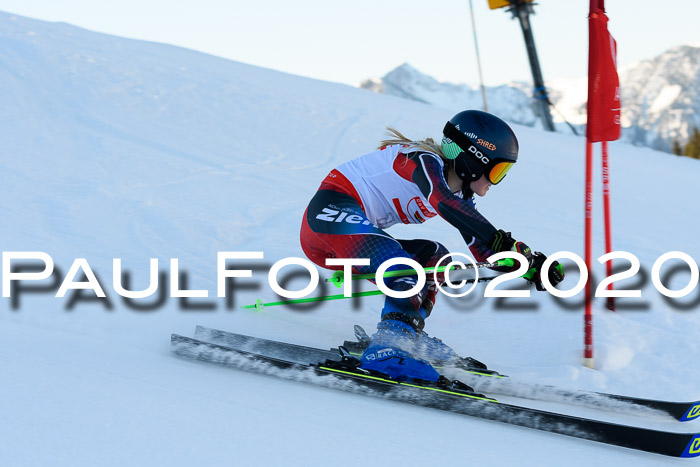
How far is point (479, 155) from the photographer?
10.6ft

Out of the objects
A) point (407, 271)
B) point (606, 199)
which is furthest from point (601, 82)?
point (407, 271)

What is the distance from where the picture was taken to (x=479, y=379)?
3215mm

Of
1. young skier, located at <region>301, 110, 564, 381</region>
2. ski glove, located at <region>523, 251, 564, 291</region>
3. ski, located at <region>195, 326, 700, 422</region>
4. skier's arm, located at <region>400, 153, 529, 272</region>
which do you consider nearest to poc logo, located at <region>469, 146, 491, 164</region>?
young skier, located at <region>301, 110, 564, 381</region>

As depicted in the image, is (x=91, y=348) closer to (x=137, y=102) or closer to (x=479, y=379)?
(x=479, y=379)

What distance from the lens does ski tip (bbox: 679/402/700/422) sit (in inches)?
112

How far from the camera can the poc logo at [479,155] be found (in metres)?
3.24

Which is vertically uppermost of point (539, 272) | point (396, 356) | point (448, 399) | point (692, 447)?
point (539, 272)

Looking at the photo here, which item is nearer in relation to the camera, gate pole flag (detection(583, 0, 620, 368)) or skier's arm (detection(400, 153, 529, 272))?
skier's arm (detection(400, 153, 529, 272))

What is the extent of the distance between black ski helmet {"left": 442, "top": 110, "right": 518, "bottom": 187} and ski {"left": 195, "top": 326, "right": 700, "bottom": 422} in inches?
38.2

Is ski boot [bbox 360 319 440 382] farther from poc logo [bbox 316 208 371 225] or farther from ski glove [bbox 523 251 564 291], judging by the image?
ski glove [bbox 523 251 564 291]

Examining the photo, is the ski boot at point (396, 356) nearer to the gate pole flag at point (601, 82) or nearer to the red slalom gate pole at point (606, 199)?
the gate pole flag at point (601, 82)
